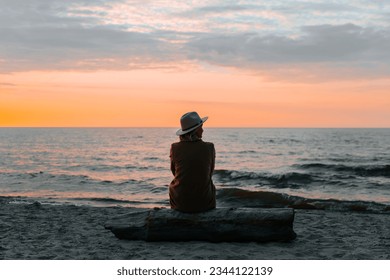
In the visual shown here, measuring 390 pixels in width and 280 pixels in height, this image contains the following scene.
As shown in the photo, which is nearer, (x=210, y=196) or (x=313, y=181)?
(x=210, y=196)

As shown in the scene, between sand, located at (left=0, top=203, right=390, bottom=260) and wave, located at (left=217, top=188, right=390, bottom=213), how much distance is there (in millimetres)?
3550

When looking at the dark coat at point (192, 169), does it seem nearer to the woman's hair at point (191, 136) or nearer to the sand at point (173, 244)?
the woman's hair at point (191, 136)

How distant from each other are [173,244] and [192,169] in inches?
56.0

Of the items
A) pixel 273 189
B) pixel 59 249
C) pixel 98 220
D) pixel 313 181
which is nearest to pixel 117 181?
pixel 273 189

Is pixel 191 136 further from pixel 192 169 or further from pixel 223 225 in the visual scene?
pixel 223 225

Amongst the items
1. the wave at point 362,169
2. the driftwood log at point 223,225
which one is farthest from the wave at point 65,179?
the driftwood log at point 223,225

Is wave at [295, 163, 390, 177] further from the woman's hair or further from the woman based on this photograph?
the woman's hair

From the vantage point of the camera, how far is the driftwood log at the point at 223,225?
7031 mm

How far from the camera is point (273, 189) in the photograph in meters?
19.8

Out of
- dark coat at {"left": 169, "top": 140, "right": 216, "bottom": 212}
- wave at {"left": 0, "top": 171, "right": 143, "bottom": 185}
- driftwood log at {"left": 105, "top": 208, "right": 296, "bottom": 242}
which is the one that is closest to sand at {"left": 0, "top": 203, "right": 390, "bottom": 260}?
driftwood log at {"left": 105, "top": 208, "right": 296, "bottom": 242}

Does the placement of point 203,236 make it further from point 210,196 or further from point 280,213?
point 280,213

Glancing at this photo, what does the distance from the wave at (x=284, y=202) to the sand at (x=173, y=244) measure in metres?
3.55

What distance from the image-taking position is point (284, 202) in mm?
14766
